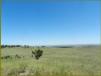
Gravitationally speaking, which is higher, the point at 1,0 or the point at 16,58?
the point at 1,0

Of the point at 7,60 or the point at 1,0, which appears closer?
the point at 1,0

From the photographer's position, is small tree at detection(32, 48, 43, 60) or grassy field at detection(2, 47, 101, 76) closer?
grassy field at detection(2, 47, 101, 76)

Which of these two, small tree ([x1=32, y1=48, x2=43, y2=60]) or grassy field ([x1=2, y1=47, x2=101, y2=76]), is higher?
small tree ([x1=32, y1=48, x2=43, y2=60])

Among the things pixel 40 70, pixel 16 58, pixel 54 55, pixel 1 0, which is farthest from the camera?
pixel 54 55

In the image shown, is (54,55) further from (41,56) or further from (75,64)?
(75,64)

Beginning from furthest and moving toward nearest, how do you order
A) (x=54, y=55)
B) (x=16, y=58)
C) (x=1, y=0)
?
(x=54, y=55), (x=16, y=58), (x=1, y=0)

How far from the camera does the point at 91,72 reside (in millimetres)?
8375

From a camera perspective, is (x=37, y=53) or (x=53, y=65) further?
(x=37, y=53)

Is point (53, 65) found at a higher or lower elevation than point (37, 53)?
lower

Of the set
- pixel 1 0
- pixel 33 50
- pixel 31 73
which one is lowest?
pixel 31 73

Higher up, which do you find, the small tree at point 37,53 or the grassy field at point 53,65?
the small tree at point 37,53

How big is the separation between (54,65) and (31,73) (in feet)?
2.18

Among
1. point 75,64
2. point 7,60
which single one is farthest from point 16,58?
point 75,64

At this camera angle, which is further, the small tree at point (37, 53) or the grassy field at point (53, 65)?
the small tree at point (37, 53)
